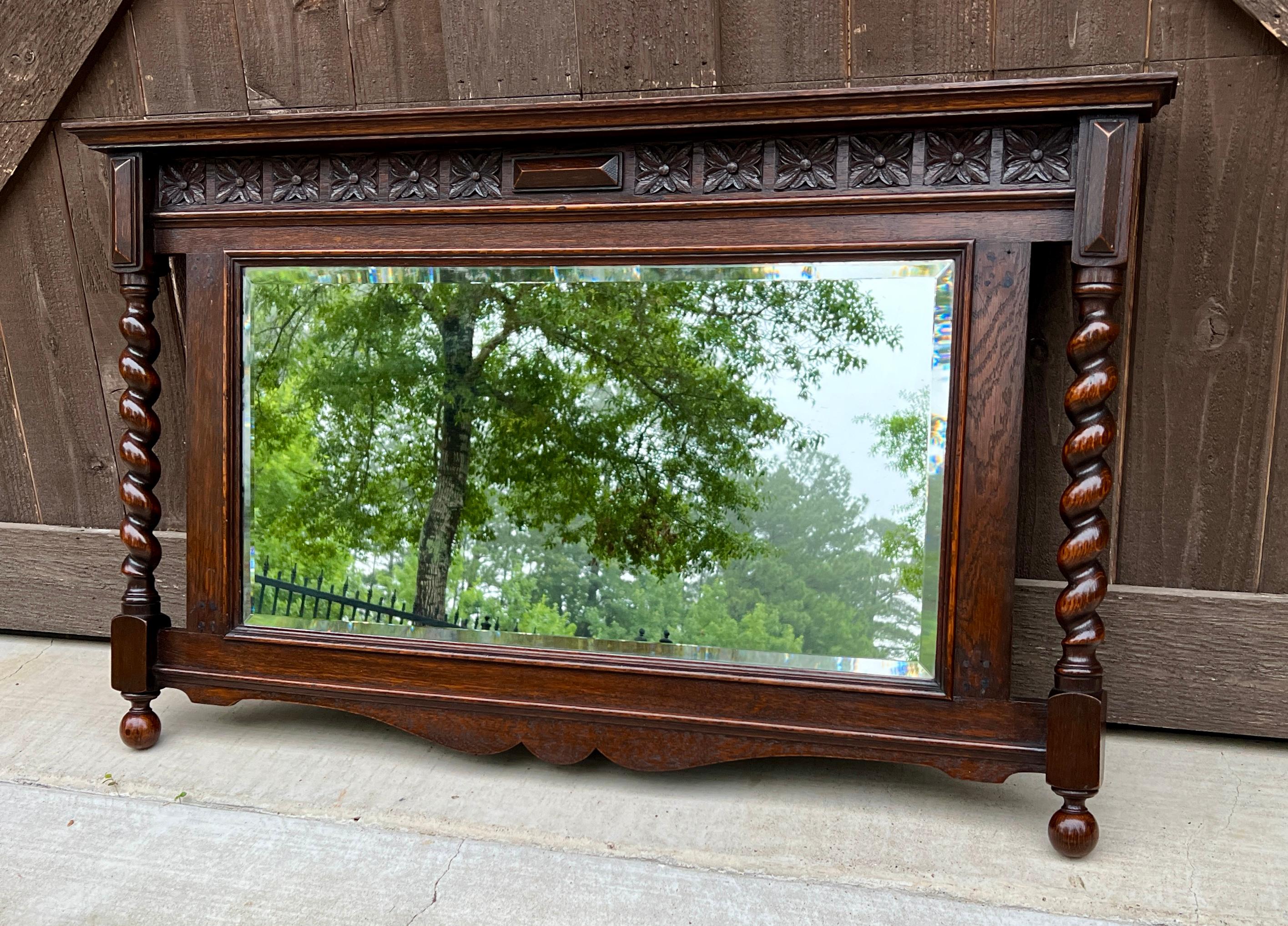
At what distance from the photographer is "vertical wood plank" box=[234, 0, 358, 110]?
6.72 ft

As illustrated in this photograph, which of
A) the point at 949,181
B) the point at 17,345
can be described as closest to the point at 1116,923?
the point at 949,181

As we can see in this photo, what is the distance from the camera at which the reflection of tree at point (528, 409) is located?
1.81m

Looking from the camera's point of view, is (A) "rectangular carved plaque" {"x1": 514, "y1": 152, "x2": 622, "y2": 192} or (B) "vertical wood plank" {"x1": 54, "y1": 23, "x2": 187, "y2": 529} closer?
(A) "rectangular carved plaque" {"x1": 514, "y1": 152, "x2": 622, "y2": 192}

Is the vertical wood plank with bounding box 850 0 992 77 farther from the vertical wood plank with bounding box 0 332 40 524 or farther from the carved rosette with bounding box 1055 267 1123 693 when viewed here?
the vertical wood plank with bounding box 0 332 40 524

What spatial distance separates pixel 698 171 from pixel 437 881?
1383 millimetres

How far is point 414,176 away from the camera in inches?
72.7

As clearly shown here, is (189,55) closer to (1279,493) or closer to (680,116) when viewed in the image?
(680,116)

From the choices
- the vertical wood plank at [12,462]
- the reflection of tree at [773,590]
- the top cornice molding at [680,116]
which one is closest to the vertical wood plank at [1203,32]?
the top cornice molding at [680,116]

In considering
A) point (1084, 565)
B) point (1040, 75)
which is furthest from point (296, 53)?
point (1084, 565)

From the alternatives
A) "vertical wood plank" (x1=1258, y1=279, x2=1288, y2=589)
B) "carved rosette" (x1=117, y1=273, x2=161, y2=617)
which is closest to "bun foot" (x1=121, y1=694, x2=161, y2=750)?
"carved rosette" (x1=117, y1=273, x2=161, y2=617)

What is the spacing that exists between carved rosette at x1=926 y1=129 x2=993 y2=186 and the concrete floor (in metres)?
1.21

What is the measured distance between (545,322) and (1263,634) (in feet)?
5.69

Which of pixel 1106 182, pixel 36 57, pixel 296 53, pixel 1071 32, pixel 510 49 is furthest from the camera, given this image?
pixel 36 57

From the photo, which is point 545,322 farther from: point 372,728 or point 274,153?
point 372,728
